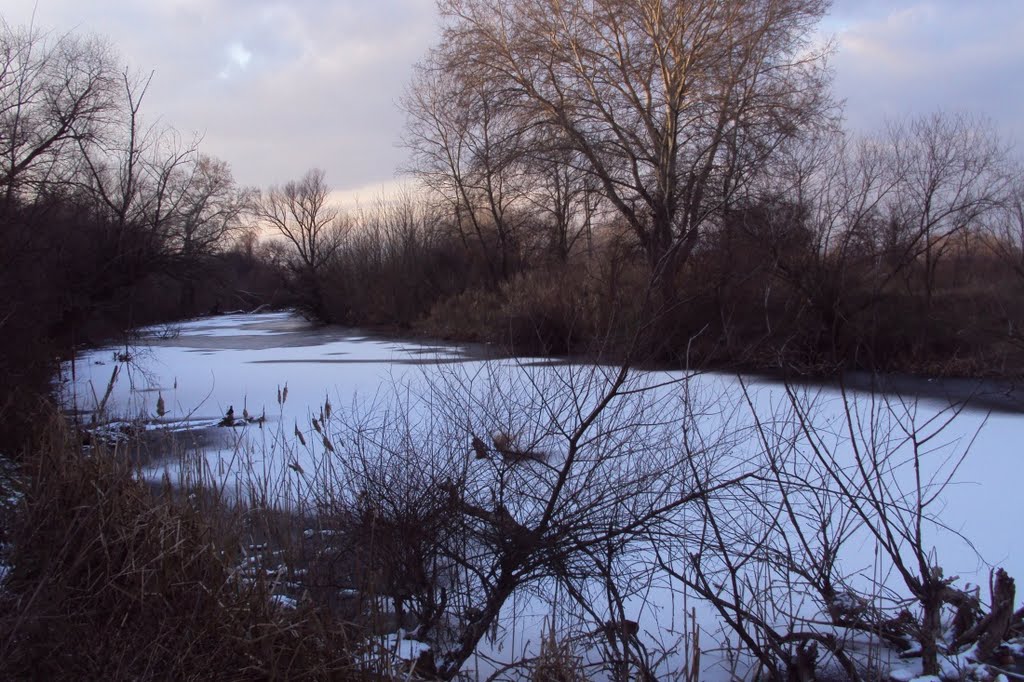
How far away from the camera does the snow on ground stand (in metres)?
4.49

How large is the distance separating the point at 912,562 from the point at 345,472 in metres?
3.94

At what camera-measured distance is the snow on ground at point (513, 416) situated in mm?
4492

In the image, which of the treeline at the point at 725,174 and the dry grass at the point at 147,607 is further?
the treeline at the point at 725,174

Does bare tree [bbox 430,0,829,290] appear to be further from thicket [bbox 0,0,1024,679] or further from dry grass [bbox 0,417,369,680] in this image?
dry grass [bbox 0,417,369,680]

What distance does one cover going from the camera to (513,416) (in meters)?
4.40

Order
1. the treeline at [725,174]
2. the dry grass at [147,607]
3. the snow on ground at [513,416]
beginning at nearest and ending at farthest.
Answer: the dry grass at [147,607] < the snow on ground at [513,416] < the treeline at [725,174]

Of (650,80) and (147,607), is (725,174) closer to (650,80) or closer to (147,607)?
(650,80)

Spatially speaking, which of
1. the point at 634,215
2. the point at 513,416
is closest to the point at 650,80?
the point at 634,215

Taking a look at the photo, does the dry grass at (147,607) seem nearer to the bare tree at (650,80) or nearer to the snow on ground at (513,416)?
the snow on ground at (513,416)

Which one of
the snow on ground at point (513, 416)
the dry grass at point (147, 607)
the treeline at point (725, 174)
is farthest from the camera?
the treeline at point (725, 174)

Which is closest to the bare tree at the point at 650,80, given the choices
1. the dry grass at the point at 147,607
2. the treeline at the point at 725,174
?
the treeline at the point at 725,174

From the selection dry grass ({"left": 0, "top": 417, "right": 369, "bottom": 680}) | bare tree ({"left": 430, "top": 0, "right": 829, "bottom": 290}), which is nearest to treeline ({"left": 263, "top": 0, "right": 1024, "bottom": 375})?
bare tree ({"left": 430, "top": 0, "right": 829, "bottom": 290})

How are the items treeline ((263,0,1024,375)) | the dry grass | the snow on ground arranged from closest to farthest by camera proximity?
the dry grass < the snow on ground < treeline ((263,0,1024,375))

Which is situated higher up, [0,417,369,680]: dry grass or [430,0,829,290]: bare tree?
[430,0,829,290]: bare tree
